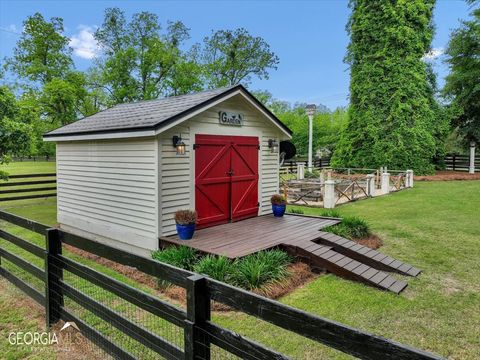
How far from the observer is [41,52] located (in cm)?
1741

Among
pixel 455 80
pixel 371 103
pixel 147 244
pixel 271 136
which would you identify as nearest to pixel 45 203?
pixel 147 244

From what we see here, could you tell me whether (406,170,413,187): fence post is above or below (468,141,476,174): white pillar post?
below

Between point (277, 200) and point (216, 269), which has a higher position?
point (277, 200)

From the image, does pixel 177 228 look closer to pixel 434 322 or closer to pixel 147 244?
pixel 147 244

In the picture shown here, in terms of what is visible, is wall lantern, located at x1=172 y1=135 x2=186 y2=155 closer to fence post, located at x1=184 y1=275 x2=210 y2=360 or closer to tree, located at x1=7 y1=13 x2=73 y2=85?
fence post, located at x1=184 y1=275 x2=210 y2=360

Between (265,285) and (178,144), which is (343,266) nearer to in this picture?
(265,285)

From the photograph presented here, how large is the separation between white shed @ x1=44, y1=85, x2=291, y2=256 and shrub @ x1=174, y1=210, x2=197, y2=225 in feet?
1.03

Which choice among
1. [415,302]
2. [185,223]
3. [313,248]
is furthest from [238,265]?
[415,302]

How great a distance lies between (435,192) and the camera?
1445cm

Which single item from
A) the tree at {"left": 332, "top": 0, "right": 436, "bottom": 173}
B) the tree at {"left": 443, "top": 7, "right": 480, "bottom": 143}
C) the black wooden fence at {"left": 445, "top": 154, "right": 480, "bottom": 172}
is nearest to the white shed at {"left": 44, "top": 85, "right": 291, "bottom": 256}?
the tree at {"left": 332, "top": 0, "right": 436, "bottom": 173}

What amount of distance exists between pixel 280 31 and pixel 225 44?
588 cm

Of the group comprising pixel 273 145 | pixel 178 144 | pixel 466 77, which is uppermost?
pixel 466 77

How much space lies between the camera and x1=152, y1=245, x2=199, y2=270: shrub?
16.9 ft

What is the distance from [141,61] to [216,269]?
21.1 metres
